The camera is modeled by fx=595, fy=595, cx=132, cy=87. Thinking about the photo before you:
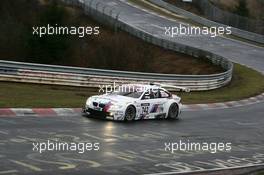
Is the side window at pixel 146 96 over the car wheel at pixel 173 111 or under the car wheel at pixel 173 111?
over

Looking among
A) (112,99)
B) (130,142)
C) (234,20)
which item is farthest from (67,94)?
(234,20)

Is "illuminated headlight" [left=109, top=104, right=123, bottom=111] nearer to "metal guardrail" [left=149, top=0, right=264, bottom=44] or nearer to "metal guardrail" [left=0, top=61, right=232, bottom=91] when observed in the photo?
"metal guardrail" [left=0, top=61, right=232, bottom=91]

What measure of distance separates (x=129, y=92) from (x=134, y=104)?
3.56 feet

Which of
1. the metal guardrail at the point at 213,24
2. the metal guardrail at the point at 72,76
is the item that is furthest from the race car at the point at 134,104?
the metal guardrail at the point at 213,24

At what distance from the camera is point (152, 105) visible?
22.2m

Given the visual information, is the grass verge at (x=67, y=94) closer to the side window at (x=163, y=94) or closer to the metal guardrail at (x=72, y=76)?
the metal guardrail at (x=72, y=76)

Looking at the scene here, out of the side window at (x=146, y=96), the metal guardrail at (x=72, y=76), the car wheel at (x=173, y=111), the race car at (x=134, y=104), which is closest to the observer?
the race car at (x=134, y=104)

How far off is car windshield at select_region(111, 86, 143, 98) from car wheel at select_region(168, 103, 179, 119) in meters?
1.73

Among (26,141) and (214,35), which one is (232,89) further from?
(214,35)

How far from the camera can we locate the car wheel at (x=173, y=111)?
2320 centimetres

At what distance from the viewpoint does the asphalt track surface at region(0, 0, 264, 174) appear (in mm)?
12531

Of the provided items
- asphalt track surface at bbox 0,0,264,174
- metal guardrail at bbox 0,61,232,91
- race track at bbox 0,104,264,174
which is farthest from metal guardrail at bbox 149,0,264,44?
race track at bbox 0,104,264,174

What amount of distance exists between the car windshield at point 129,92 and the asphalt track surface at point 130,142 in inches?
47.4

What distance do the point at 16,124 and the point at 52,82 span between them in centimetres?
1226
